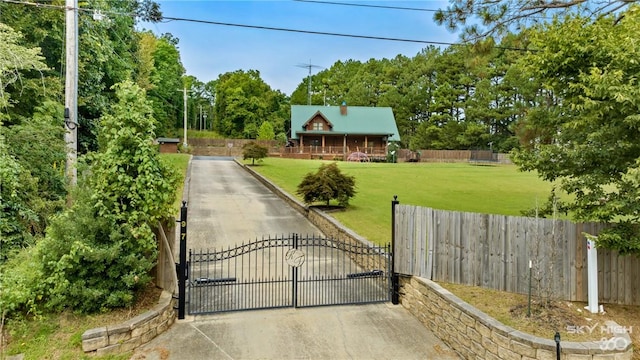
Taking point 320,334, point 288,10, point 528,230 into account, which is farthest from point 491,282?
point 288,10

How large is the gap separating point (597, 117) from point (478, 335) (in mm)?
3375

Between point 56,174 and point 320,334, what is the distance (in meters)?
7.74

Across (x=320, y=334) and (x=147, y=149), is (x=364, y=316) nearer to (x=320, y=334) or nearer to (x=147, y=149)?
(x=320, y=334)

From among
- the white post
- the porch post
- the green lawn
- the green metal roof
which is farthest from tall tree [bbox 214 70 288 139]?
the white post

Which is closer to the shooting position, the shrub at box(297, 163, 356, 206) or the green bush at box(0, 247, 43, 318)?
the green bush at box(0, 247, 43, 318)

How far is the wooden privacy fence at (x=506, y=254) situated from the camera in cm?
535

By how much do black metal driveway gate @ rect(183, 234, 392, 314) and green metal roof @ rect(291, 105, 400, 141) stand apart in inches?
1518

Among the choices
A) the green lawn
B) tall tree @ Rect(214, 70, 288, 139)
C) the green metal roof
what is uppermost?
tall tree @ Rect(214, 70, 288, 139)

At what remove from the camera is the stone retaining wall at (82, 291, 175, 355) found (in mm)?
4688

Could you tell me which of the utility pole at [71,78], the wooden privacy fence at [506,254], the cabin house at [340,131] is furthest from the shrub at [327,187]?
the cabin house at [340,131]

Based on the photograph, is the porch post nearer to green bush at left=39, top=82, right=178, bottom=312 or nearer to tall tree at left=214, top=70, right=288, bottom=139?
tall tree at left=214, top=70, right=288, bottom=139

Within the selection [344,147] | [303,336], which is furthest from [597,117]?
[344,147]

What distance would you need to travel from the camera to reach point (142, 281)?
5383 millimetres

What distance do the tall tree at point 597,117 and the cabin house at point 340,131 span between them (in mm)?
38721
